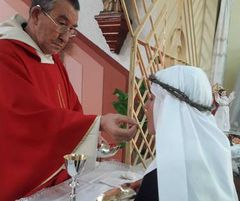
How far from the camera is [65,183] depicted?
145 cm

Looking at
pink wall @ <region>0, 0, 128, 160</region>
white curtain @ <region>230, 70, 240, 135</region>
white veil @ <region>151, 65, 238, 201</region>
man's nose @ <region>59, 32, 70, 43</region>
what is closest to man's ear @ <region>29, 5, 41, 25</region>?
man's nose @ <region>59, 32, 70, 43</region>

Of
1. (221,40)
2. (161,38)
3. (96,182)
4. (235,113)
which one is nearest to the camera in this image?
(96,182)

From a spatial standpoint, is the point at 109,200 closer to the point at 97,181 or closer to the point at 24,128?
the point at 97,181

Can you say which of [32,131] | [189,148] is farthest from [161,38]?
[189,148]

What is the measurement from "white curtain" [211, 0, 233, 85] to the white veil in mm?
2836

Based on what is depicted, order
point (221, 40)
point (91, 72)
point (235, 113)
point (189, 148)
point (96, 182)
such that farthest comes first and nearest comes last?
point (235, 113)
point (221, 40)
point (91, 72)
point (96, 182)
point (189, 148)

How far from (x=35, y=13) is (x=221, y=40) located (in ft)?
9.11

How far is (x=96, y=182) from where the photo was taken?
4.84 ft

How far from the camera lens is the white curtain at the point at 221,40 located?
3.80m

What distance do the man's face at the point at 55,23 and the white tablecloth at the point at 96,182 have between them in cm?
63

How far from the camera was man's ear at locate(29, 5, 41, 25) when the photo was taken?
1.52 metres

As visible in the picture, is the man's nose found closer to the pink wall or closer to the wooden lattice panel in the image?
the wooden lattice panel

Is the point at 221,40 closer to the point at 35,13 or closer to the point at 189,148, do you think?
the point at 35,13

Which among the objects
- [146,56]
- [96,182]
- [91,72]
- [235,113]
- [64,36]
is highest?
[64,36]
